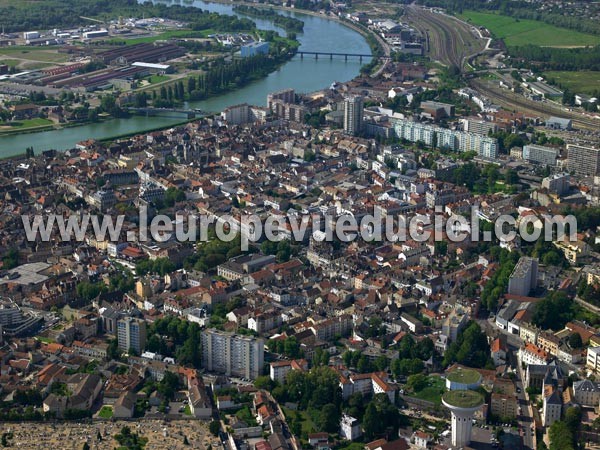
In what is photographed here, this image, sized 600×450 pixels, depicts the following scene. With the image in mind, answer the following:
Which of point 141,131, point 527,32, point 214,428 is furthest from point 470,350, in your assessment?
point 527,32

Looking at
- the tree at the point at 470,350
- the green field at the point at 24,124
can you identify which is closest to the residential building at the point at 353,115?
the green field at the point at 24,124

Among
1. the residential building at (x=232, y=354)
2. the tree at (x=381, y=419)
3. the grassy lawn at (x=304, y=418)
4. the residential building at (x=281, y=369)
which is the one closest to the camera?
the tree at (x=381, y=419)

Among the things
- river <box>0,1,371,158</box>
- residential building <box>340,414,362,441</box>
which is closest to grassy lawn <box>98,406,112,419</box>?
residential building <box>340,414,362,441</box>

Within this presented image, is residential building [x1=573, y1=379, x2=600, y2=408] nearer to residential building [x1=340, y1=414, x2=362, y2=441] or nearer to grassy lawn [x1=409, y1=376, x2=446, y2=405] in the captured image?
grassy lawn [x1=409, y1=376, x2=446, y2=405]

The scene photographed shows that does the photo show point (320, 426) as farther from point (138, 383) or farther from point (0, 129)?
point (0, 129)

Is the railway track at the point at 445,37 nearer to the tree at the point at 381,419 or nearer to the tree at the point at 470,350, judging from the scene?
the tree at the point at 470,350

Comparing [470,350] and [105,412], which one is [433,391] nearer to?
[470,350]
